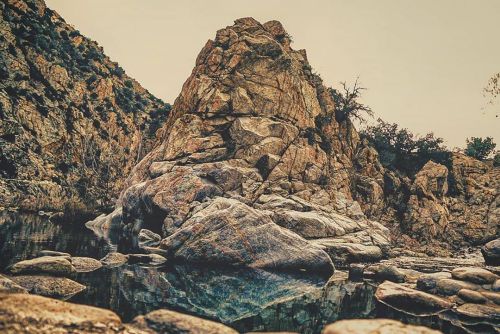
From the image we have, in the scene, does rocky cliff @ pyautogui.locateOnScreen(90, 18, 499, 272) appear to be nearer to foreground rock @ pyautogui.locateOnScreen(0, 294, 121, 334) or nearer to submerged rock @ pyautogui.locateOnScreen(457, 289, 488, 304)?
submerged rock @ pyautogui.locateOnScreen(457, 289, 488, 304)

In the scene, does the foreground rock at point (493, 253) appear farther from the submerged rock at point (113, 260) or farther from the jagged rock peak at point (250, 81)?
the jagged rock peak at point (250, 81)

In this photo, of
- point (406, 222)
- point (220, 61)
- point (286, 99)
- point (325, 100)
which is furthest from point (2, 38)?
point (406, 222)

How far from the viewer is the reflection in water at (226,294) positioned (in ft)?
31.1

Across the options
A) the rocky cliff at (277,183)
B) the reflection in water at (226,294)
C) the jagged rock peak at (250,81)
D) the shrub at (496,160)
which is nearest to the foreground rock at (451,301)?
the reflection in water at (226,294)

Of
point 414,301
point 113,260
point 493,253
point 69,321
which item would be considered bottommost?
point 113,260

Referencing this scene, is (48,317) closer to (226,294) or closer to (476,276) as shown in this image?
(226,294)

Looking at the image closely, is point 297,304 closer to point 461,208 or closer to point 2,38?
point 461,208

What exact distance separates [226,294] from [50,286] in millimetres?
5560

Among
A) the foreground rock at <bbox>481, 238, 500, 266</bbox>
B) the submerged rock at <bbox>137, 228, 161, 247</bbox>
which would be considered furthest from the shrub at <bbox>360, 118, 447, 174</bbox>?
the submerged rock at <bbox>137, 228, 161, 247</bbox>

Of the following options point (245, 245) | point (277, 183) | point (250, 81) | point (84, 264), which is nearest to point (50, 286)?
point (84, 264)

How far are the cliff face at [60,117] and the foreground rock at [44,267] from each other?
3272 centimetres

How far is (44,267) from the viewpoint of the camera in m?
11.6

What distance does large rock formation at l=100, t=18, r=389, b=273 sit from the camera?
695 inches

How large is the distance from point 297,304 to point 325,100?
37843 mm
